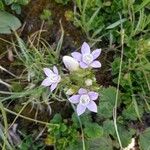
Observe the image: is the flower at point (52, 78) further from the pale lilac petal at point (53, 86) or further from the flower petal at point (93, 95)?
the flower petal at point (93, 95)

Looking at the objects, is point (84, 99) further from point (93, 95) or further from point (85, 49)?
point (85, 49)

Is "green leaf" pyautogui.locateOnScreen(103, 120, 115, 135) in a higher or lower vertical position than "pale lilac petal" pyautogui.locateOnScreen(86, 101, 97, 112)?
lower

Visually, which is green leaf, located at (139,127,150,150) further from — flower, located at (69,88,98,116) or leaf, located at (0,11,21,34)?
leaf, located at (0,11,21,34)

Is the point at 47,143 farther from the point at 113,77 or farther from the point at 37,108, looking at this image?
the point at 113,77

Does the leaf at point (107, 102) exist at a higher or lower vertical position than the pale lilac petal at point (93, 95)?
lower

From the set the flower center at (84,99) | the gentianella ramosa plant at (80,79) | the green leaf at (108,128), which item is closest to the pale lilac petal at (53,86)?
the gentianella ramosa plant at (80,79)

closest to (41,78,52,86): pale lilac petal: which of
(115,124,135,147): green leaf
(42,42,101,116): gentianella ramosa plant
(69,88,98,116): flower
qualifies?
(42,42,101,116): gentianella ramosa plant

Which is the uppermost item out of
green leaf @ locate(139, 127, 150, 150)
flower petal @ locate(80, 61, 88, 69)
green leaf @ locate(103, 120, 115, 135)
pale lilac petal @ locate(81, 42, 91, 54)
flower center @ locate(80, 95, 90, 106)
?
pale lilac petal @ locate(81, 42, 91, 54)
